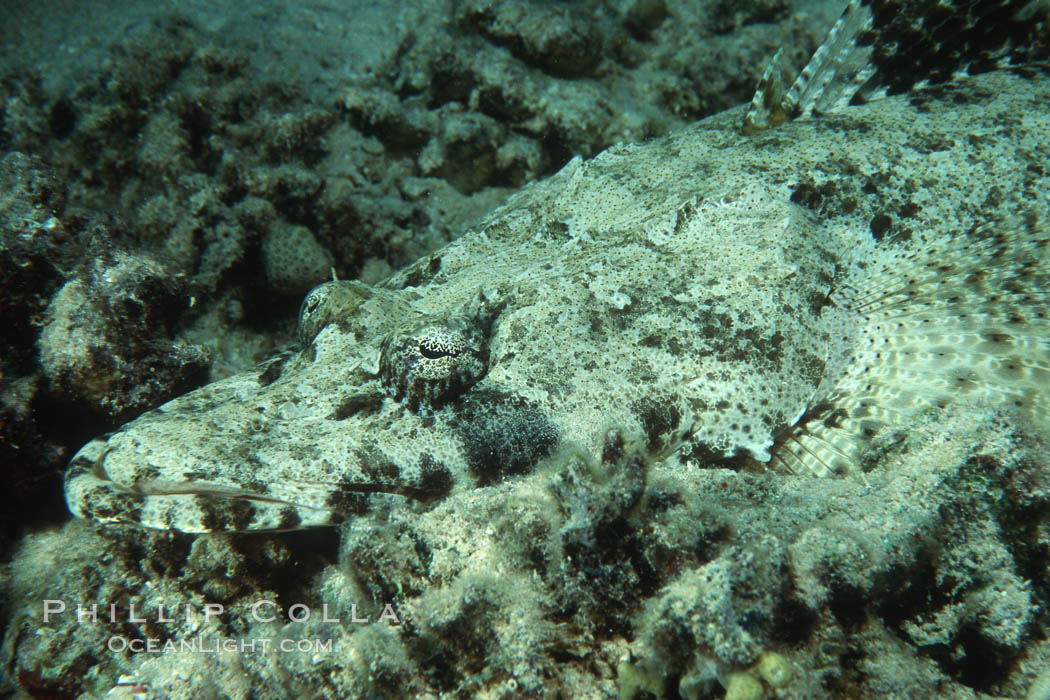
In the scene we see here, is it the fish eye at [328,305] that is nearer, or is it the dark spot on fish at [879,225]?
the fish eye at [328,305]

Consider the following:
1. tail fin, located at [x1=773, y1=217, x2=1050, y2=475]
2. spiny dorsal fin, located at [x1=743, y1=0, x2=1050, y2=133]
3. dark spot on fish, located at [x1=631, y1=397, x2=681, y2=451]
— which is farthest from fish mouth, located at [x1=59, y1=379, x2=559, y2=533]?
spiny dorsal fin, located at [x1=743, y1=0, x2=1050, y2=133]

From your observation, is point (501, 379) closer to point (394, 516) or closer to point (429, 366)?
point (429, 366)

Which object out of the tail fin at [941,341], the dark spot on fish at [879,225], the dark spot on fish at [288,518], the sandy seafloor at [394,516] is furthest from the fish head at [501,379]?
the dark spot on fish at [879,225]

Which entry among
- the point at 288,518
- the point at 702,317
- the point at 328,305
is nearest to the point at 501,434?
the point at 288,518

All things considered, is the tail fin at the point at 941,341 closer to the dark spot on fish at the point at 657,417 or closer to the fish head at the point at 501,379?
the fish head at the point at 501,379

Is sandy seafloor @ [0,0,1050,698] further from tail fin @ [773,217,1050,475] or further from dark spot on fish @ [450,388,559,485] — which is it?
tail fin @ [773,217,1050,475]

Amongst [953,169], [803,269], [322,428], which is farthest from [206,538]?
[953,169]
